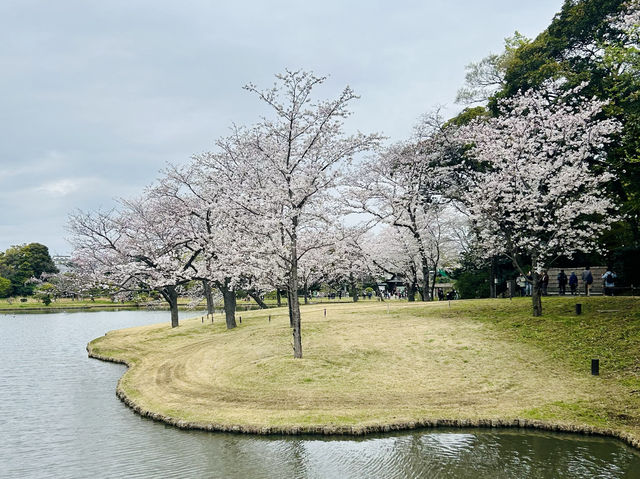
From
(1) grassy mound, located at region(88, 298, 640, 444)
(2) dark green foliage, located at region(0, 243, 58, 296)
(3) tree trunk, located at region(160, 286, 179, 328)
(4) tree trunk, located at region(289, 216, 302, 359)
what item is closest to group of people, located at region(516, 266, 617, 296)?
(1) grassy mound, located at region(88, 298, 640, 444)

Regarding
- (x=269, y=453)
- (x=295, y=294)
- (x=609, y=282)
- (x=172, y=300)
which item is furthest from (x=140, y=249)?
(x=609, y=282)

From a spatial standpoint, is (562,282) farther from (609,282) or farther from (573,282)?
(609,282)

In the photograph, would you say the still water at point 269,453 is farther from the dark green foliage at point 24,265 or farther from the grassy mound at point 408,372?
the dark green foliage at point 24,265

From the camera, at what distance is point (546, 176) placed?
2694 cm

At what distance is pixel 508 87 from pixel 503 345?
19574 mm

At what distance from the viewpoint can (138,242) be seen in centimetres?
3588

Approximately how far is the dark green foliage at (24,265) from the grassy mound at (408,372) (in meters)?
77.1

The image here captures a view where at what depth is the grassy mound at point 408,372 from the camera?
15.8 meters

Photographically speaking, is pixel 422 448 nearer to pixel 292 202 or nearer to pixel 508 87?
pixel 292 202

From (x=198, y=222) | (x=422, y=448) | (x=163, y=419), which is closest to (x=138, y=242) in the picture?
(x=198, y=222)

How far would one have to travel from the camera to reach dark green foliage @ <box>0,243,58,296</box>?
92562mm

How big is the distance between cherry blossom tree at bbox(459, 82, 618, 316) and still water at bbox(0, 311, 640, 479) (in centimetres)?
1366

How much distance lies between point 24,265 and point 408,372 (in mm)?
97464

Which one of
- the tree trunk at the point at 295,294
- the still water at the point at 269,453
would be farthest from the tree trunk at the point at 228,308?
the still water at the point at 269,453
